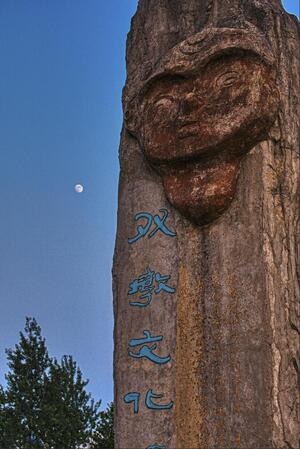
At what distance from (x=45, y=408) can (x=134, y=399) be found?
584 inches

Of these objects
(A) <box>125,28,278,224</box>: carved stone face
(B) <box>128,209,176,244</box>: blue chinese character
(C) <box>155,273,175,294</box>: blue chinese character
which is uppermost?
(A) <box>125,28,278,224</box>: carved stone face

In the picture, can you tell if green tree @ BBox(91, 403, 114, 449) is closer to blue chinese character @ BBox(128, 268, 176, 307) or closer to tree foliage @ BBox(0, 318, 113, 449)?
tree foliage @ BBox(0, 318, 113, 449)

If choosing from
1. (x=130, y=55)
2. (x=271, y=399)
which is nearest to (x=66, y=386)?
(x=130, y=55)

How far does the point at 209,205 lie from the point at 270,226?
0.52 meters

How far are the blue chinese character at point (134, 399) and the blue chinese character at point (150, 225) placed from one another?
1.26 metres

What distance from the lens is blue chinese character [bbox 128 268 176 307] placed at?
6.46 m

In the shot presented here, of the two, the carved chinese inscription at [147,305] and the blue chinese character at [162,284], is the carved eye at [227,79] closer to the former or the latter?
the carved chinese inscription at [147,305]

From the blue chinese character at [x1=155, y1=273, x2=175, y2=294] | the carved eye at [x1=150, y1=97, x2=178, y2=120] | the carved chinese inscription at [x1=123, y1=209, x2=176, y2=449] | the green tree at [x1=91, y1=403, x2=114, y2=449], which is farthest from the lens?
the green tree at [x1=91, y1=403, x2=114, y2=449]

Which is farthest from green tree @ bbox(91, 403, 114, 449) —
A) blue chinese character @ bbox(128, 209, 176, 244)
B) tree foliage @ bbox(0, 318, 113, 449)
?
blue chinese character @ bbox(128, 209, 176, 244)

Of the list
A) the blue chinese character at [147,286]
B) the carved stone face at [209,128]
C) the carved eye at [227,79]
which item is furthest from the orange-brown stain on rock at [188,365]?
the carved eye at [227,79]

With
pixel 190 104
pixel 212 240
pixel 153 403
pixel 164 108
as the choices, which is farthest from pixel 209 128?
pixel 153 403

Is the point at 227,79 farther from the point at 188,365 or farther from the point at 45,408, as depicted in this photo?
the point at 45,408

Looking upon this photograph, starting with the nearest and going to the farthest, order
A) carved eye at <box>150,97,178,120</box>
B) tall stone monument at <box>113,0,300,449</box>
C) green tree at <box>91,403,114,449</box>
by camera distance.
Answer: tall stone monument at <box>113,0,300,449</box> → carved eye at <box>150,97,178,120</box> → green tree at <box>91,403,114,449</box>

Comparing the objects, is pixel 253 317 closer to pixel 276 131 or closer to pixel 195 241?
pixel 195 241
